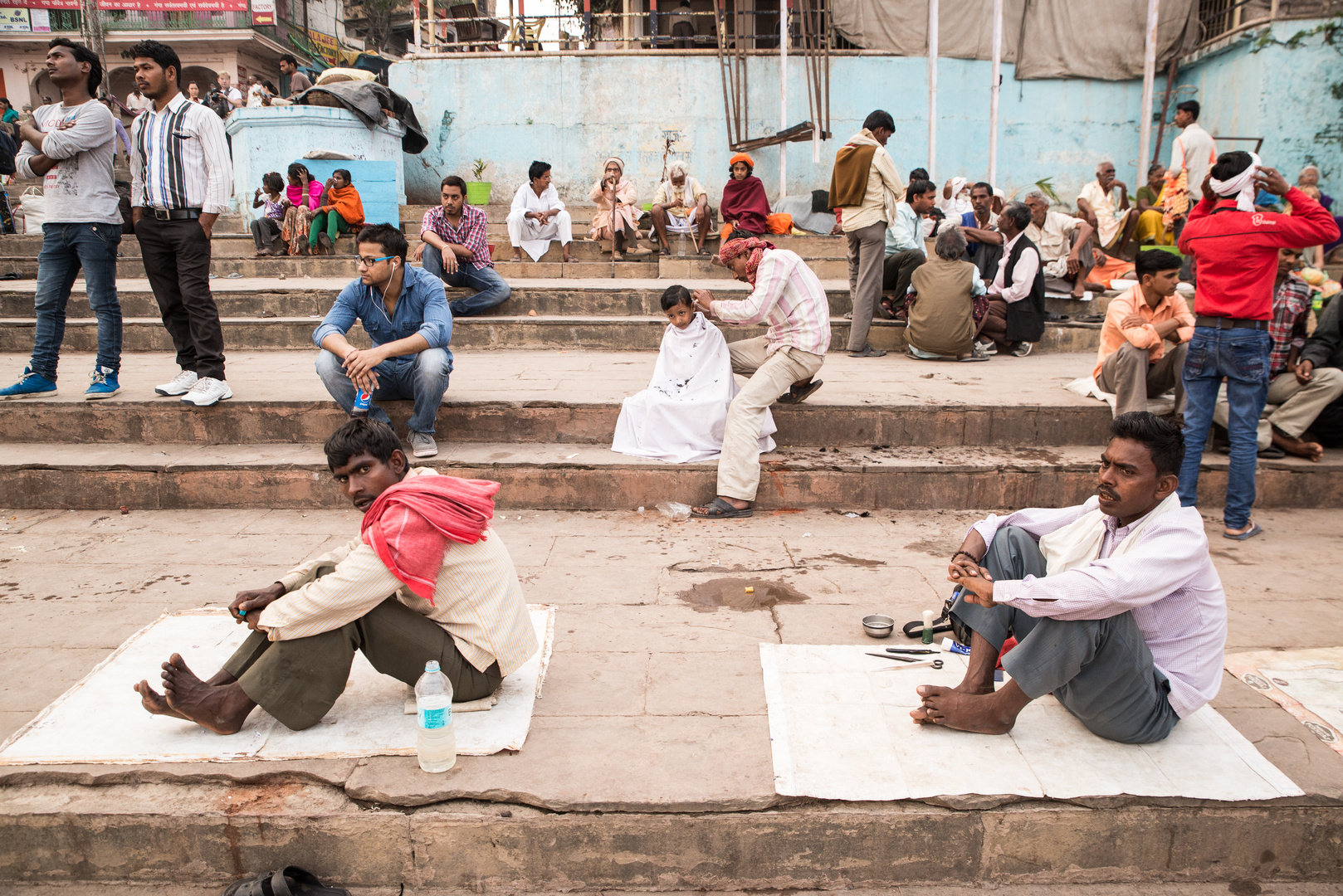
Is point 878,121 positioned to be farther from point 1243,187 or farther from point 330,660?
point 330,660

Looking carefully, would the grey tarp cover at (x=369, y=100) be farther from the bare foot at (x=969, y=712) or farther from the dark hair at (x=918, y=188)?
the bare foot at (x=969, y=712)

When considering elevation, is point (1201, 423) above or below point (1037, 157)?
below

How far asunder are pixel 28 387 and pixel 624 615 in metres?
4.54

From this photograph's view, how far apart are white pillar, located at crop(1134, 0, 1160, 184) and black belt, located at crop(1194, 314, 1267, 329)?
32.1 feet

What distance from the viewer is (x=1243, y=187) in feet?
14.1

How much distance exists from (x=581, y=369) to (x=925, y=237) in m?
5.24

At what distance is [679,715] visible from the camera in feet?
9.16

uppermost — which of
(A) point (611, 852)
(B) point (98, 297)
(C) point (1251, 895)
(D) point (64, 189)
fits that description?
(D) point (64, 189)

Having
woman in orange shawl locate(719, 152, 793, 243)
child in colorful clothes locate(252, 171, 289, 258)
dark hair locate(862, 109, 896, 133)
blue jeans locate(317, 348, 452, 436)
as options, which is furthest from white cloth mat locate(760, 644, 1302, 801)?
child in colorful clothes locate(252, 171, 289, 258)

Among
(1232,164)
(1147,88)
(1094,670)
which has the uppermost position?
(1147,88)

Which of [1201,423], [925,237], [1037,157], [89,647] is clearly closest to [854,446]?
[1201,423]

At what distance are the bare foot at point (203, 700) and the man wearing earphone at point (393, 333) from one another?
2.56m

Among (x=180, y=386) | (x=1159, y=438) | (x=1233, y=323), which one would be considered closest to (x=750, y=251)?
(x=1233, y=323)

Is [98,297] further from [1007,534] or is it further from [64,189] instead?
[1007,534]
